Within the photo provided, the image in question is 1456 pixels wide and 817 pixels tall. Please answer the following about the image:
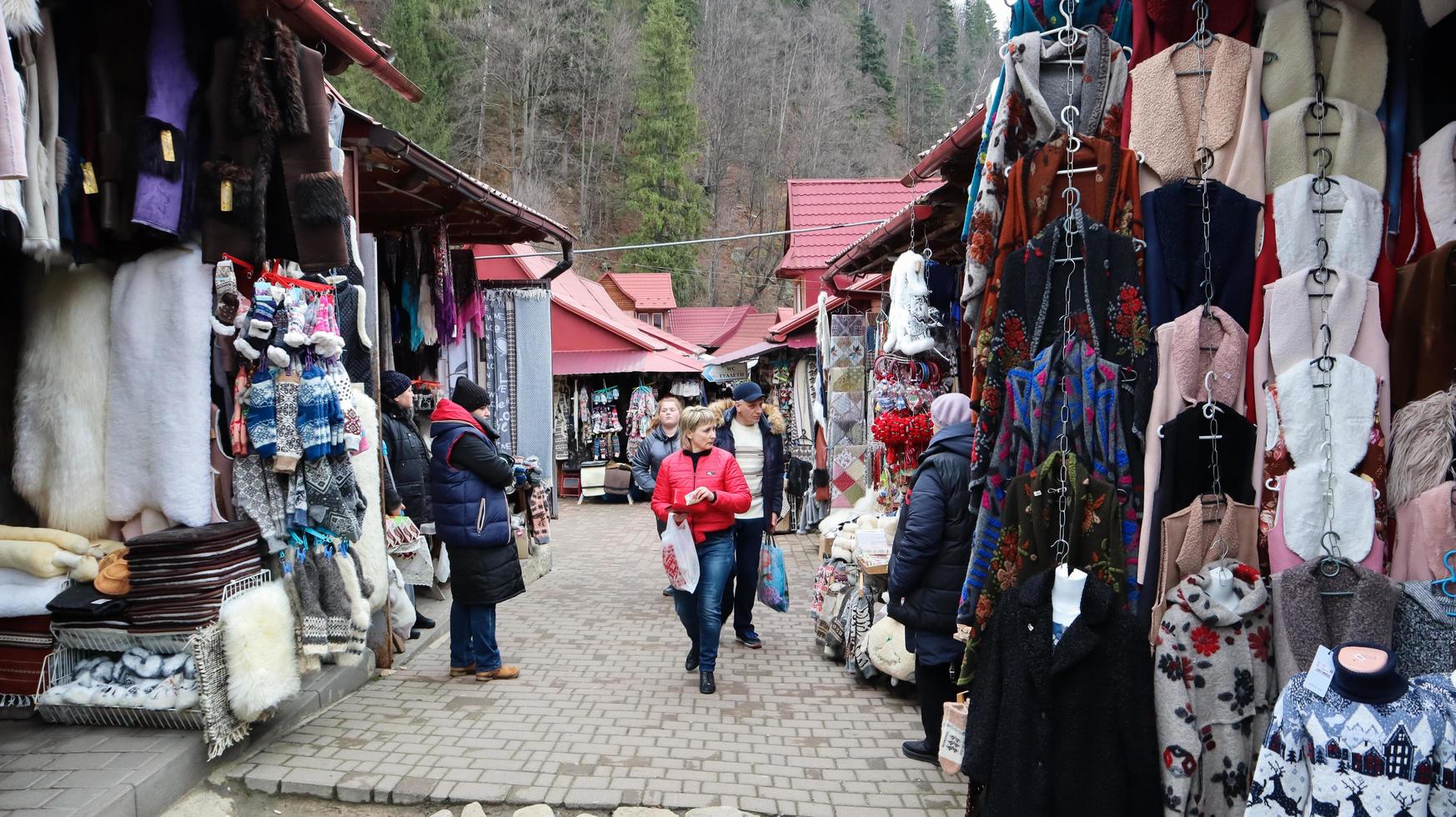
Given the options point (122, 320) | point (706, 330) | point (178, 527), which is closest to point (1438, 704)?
point (178, 527)

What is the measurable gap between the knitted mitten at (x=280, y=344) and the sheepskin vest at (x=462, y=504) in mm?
1501

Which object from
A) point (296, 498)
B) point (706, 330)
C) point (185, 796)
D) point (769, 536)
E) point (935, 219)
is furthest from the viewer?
point (706, 330)

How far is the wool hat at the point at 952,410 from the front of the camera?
14.2ft

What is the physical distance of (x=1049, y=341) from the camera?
3.16 meters

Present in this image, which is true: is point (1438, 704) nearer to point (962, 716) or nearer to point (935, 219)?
point (962, 716)

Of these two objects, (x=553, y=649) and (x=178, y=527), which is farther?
(x=553, y=649)

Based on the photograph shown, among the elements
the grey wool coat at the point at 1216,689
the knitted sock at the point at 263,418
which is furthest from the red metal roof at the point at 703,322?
the grey wool coat at the point at 1216,689

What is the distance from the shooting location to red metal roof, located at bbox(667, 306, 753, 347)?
3325 centimetres

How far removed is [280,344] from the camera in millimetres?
3971

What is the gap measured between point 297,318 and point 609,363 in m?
13.9

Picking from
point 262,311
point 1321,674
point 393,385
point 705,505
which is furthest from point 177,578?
point 1321,674

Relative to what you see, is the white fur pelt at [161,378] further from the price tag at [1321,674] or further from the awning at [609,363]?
the awning at [609,363]

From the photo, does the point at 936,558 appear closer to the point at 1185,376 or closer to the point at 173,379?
the point at 1185,376

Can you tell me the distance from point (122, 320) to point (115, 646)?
1463 mm
